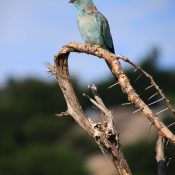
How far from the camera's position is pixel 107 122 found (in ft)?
22.7

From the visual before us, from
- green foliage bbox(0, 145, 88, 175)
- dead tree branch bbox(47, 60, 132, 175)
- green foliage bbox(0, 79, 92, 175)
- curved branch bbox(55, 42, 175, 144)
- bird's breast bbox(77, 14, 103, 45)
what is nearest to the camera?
curved branch bbox(55, 42, 175, 144)

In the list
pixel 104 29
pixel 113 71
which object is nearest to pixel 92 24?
pixel 104 29

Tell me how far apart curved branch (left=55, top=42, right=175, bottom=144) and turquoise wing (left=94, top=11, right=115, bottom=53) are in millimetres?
3260

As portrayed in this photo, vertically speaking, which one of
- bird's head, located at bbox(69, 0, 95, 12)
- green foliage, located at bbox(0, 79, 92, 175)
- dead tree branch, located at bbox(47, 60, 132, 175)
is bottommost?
dead tree branch, located at bbox(47, 60, 132, 175)

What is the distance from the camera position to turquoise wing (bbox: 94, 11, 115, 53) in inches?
415

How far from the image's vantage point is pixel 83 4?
1055 cm

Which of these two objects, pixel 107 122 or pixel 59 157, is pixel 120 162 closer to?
pixel 107 122

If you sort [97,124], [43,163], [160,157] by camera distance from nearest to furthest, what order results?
[97,124]
[160,157]
[43,163]

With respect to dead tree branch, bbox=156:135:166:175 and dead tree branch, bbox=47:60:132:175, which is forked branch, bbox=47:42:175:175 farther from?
dead tree branch, bbox=156:135:166:175

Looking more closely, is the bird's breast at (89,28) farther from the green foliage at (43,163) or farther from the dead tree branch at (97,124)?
the green foliage at (43,163)

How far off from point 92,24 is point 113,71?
3.82m

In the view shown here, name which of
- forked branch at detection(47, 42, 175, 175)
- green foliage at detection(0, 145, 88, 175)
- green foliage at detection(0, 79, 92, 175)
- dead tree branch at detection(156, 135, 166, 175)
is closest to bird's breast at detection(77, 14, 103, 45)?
forked branch at detection(47, 42, 175, 175)

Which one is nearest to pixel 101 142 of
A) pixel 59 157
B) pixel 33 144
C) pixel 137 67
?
pixel 137 67

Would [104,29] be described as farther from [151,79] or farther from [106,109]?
[151,79]
